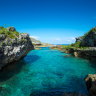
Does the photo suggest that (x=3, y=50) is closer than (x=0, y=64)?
Yes

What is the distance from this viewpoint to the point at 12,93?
12375 mm

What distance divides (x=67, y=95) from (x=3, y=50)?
13044 mm

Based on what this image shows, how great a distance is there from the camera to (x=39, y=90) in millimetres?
13328

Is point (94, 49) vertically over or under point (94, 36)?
under

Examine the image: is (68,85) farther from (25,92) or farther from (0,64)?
(0,64)

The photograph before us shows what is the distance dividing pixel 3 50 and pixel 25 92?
28.9ft

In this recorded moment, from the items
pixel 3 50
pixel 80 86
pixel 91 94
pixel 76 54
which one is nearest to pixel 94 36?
pixel 76 54

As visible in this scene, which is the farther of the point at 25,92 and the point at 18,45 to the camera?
the point at 18,45

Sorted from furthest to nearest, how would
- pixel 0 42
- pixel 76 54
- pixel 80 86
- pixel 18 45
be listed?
pixel 76 54 < pixel 18 45 < pixel 0 42 < pixel 80 86

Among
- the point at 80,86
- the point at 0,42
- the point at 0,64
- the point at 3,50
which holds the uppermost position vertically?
the point at 0,42

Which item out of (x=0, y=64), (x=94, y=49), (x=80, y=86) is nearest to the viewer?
(x=80, y=86)

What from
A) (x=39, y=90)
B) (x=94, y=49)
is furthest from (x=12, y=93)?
(x=94, y=49)

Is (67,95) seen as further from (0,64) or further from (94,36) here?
(94,36)

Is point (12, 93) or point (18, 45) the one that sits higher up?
point (18, 45)
